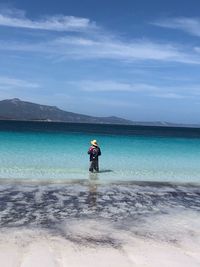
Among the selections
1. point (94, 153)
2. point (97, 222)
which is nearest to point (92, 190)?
point (97, 222)

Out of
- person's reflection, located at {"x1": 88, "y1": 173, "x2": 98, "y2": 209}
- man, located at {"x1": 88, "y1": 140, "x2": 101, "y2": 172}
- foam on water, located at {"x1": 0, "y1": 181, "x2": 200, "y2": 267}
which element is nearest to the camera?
foam on water, located at {"x1": 0, "y1": 181, "x2": 200, "y2": 267}

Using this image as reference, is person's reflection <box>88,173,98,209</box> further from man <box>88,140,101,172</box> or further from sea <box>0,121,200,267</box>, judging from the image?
man <box>88,140,101,172</box>

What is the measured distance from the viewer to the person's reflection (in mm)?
13729

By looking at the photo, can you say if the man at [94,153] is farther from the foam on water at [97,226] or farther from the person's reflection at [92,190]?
the foam on water at [97,226]

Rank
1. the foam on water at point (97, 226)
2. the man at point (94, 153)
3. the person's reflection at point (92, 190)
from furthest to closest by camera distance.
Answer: the man at point (94, 153) → the person's reflection at point (92, 190) → the foam on water at point (97, 226)

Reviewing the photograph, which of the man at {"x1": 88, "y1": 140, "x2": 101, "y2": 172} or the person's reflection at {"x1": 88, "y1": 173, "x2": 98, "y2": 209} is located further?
the man at {"x1": 88, "y1": 140, "x2": 101, "y2": 172}

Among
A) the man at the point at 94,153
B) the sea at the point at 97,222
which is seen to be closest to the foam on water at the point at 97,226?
the sea at the point at 97,222

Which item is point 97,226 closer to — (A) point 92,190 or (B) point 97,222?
(B) point 97,222

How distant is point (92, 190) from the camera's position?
16.2 meters

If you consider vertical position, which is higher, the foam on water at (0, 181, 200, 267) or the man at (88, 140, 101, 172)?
the man at (88, 140, 101, 172)

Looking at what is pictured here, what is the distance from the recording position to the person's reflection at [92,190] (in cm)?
1373

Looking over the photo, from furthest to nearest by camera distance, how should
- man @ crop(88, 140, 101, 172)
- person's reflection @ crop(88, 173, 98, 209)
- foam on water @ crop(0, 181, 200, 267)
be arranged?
man @ crop(88, 140, 101, 172) → person's reflection @ crop(88, 173, 98, 209) → foam on water @ crop(0, 181, 200, 267)

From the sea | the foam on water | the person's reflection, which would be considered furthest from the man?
the foam on water

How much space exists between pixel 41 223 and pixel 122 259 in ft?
10.4
